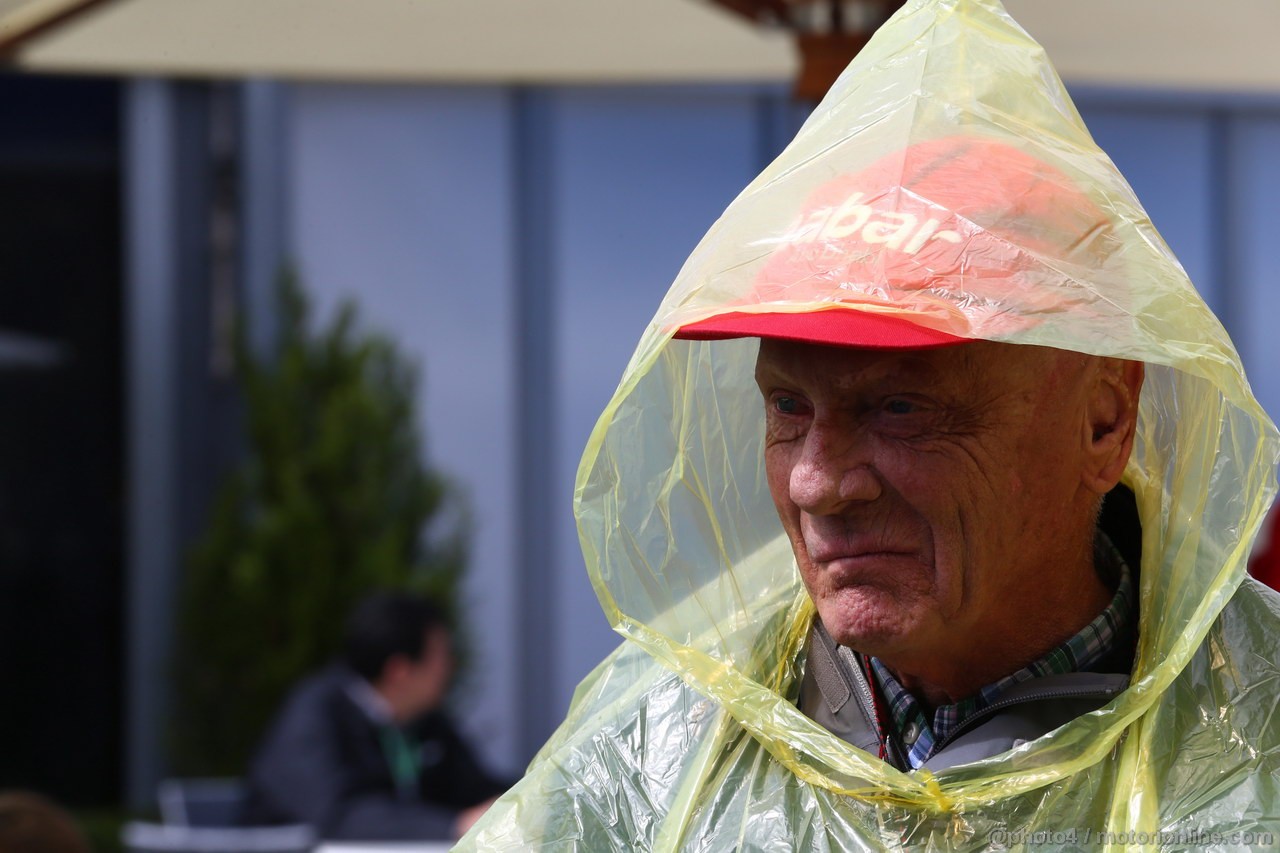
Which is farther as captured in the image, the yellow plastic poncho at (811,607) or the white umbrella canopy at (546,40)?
the white umbrella canopy at (546,40)

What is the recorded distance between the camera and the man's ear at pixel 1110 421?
1.54m

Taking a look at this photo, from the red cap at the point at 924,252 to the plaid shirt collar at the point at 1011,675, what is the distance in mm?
373

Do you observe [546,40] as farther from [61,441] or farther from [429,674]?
[61,441]

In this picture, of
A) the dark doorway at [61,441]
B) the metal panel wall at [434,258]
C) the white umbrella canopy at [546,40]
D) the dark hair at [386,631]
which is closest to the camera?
the white umbrella canopy at [546,40]

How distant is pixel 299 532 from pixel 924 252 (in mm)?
4716

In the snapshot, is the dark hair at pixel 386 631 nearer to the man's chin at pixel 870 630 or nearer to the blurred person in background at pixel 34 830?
the blurred person in background at pixel 34 830

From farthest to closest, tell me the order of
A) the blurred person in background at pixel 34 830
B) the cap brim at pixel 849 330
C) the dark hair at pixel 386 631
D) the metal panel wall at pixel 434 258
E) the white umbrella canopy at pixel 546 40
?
the metal panel wall at pixel 434 258 < the dark hair at pixel 386 631 < the white umbrella canopy at pixel 546 40 < the blurred person in background at pixel 34 830 < the cap brim at pixel 849 330

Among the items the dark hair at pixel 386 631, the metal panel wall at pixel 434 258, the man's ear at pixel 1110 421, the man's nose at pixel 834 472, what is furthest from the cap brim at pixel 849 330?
the metal panel wall at pixel 434 258

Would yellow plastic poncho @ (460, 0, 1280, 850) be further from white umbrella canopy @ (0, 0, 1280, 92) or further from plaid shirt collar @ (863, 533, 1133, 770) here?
white umbrella canopy @ (0, 0, 1280, 92)

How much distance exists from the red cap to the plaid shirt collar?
0.37 meters

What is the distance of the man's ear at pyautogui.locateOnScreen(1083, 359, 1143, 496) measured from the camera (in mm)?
1538

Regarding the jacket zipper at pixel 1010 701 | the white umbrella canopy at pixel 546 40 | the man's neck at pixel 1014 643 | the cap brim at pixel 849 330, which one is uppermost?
the white umbrella canopy at pixel 546 40

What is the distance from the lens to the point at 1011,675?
5.19ft

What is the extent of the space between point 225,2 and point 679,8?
1.02m
